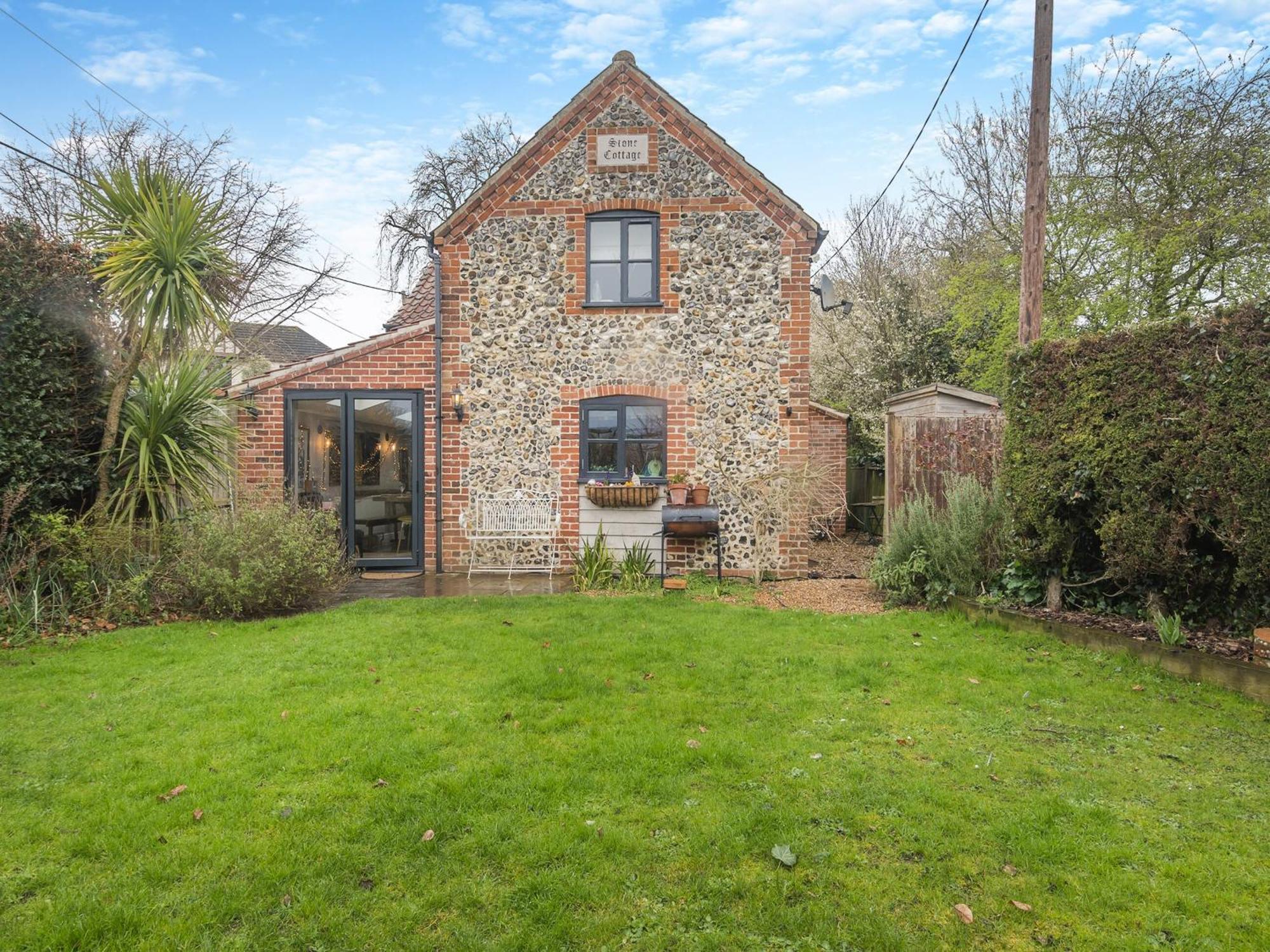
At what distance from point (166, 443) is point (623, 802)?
259 inches

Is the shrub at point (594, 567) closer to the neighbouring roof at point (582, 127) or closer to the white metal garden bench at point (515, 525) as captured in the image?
the white metal garden bench at point (515, 525)

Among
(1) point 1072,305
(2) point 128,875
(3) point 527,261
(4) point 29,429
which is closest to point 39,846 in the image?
(2) point 128,875

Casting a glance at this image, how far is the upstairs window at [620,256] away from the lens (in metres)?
9.50

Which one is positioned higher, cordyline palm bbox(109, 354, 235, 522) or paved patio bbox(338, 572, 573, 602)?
cordyline palm bbox(109, 354, 235, 522)

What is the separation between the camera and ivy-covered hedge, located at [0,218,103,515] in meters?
6.22

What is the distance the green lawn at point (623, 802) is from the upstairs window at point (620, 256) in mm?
5920

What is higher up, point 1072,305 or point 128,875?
point 1072,305

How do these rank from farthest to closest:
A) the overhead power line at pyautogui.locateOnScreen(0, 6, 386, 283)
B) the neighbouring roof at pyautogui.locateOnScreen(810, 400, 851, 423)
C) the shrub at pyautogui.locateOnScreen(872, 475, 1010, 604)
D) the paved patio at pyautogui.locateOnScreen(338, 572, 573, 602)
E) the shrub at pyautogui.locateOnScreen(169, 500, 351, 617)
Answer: the neighbouring roof at pyautogui.locateOnScreen(810, 400, 851, 423)
the overhead power line at pyautogui.locateOnScreen(0, 6, 386, 283)
the paved patio at pyautogui.locateOnScreen(338, 572, 573, 602)
the shrub at pyautogui.locateOnScreen(872, 475, 1010, 604)
the shrub at pyautogui.locateOnScreen(169, 500, 351, 617)

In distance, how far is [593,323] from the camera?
9.46m

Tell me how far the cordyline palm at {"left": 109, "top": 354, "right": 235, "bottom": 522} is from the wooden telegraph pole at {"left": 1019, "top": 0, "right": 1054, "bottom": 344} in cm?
950

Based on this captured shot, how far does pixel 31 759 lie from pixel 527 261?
310 inches

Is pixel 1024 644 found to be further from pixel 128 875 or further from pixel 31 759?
pixel 31 759

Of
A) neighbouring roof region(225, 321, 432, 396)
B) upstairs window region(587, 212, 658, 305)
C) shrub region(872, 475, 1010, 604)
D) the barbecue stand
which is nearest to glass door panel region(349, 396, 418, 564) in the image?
neighbouring roof region(225, 321, 432, 396)

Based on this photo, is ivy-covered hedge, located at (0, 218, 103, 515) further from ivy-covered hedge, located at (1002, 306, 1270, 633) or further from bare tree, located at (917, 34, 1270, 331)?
bare tree, located at (917, 34, 1270, 331)
